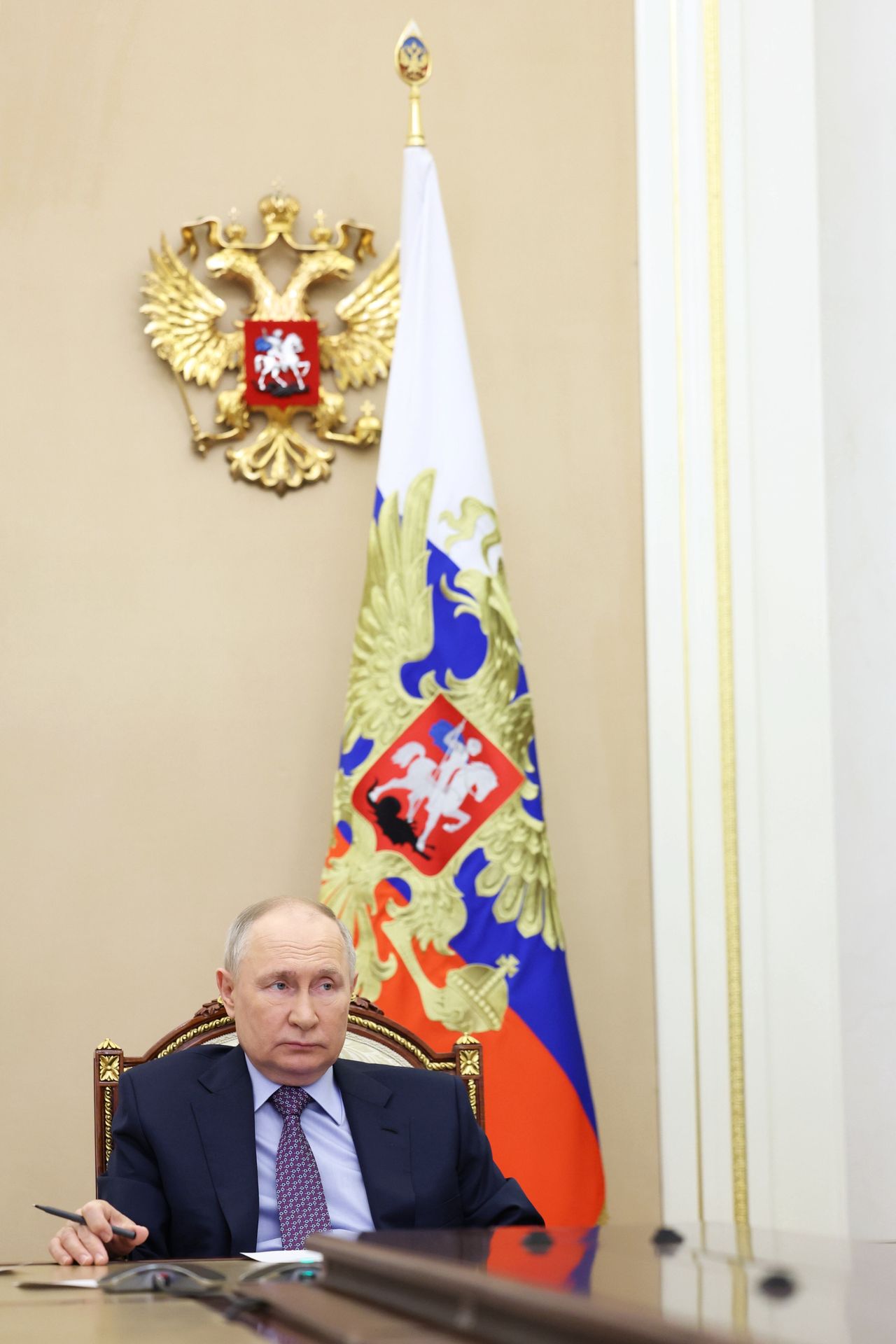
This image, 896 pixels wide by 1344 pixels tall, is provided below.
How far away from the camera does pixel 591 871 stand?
12.7ft

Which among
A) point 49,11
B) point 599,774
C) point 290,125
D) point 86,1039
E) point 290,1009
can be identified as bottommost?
point 86,1039

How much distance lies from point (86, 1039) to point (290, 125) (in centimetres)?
238

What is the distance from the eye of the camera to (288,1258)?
6.22 feet

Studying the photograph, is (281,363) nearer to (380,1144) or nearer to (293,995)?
(293,995)

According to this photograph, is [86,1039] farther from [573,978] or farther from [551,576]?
[551,576]

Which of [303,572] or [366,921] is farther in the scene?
[303,572]

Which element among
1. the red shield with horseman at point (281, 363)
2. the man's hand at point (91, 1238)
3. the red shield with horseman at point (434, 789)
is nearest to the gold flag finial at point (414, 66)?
the red shield with horseman at point (281, 363)

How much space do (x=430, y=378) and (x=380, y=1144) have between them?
1.95m

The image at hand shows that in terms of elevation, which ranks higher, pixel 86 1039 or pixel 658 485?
pixel 658 485

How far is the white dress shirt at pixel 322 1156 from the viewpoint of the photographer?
2299mm

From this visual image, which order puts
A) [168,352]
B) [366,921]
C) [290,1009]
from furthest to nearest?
[168,352]
[366,921]
[290,1009]

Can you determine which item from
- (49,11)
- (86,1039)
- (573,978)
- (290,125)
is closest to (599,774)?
(573,978)

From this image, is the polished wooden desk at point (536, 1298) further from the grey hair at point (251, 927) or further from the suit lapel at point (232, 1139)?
the grey hair at point (251, 927)

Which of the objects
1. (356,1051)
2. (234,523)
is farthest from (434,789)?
(234,523)
